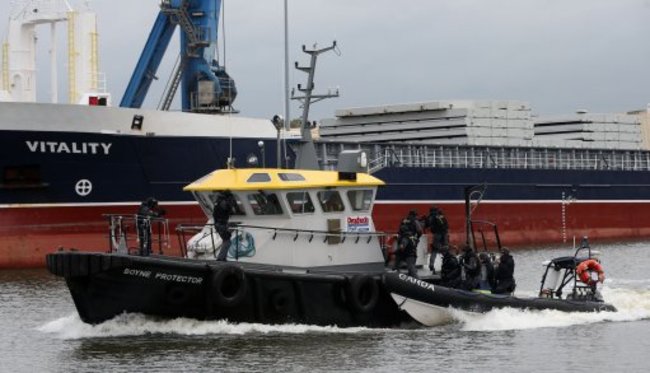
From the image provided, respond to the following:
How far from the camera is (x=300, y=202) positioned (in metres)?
21.3

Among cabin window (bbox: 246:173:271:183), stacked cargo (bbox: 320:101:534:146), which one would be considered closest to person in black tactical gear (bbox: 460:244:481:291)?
cabin window (bbox: 246:173:271:183)

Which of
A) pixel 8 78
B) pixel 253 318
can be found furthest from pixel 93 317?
pixel 8 78

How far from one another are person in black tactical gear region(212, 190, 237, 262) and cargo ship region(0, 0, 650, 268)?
979 mm

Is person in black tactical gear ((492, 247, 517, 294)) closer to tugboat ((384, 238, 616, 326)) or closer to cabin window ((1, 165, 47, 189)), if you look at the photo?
tugboat ((384, 238, 616, 326))

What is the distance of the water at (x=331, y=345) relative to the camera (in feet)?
59.5

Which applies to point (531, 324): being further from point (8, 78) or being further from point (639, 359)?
point (8, 78)

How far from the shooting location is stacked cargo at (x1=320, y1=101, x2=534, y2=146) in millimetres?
52062

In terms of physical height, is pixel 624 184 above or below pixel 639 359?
above

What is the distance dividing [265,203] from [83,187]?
1457 cm

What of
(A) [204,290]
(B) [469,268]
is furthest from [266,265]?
(B) [469,268]

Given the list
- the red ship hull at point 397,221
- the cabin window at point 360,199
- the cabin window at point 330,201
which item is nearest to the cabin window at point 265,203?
the cabin window at point 330,201

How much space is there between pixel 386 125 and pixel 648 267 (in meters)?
21.7

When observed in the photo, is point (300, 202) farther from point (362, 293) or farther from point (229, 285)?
point (229, 285)

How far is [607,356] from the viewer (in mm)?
18953
